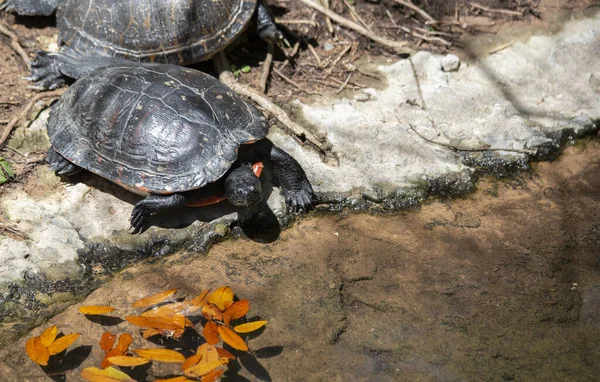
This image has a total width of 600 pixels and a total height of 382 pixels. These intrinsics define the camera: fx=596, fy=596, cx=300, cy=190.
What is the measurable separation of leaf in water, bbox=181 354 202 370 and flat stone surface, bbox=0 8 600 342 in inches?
37.9

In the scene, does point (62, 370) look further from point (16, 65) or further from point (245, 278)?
point (16, 65)

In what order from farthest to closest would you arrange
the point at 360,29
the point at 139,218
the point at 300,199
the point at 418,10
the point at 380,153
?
the point at 418,10 → the point at 360,29 → the point at 380,153 → the point at 300,199 → the point at 139,218

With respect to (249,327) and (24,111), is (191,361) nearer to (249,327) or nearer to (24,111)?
(249,327)

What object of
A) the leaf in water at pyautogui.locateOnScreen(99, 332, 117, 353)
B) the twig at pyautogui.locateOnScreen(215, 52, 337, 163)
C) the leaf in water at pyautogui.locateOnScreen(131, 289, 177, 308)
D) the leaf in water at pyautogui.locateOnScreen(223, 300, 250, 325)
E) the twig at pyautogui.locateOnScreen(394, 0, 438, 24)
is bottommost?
the leaf in water at pyautogui.locateOnScreen(99, 332, 117, 353)

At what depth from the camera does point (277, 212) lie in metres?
4.30

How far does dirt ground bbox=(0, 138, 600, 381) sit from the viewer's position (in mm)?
3291

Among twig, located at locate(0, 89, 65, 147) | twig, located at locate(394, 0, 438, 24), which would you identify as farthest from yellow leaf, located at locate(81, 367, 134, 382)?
twig, located at locate(394, 0, 438, 24)

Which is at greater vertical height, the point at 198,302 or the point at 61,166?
the point at 61,166

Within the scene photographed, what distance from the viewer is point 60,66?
4898mm

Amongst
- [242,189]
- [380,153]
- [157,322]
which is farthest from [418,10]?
[157,322]

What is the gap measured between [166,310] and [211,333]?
0.37 m

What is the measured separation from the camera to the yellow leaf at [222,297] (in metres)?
3.53

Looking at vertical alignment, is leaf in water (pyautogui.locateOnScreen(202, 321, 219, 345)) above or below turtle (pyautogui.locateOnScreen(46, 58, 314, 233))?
below

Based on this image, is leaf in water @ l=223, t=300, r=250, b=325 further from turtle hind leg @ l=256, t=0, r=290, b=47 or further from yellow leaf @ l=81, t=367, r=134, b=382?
turtle hind leg @ l=256, t=0, r=290, b=47
